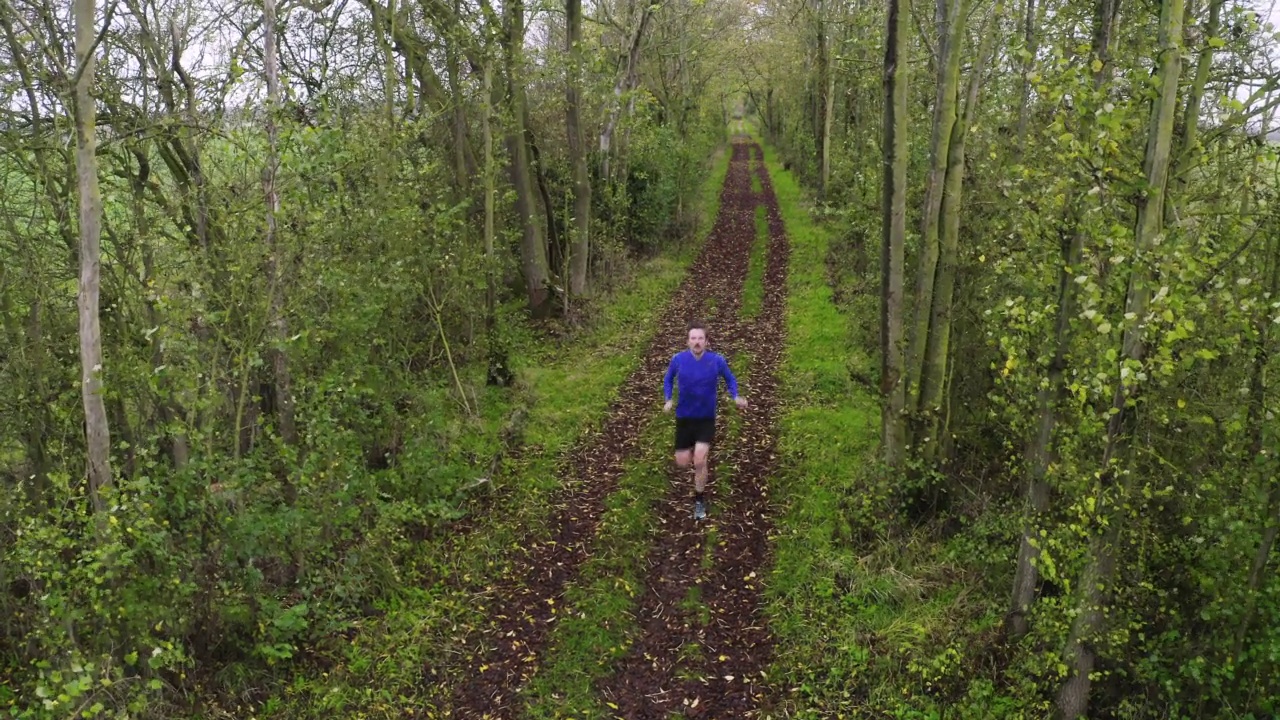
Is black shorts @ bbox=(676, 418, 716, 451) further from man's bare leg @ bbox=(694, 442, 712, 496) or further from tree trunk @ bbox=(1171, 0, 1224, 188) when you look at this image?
tree trunk @ bbox=(1171, 0, 1224, 188)

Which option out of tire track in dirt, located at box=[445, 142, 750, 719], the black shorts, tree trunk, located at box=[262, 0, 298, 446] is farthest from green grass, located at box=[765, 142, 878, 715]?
tree trunk, located at box=[262, 0, 298, 446]

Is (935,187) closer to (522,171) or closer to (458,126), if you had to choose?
(458,126)

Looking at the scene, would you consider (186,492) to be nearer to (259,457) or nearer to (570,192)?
(259,457)

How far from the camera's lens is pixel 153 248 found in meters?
6.88

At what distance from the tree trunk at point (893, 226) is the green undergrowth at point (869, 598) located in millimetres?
343

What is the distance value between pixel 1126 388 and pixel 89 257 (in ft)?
20.8

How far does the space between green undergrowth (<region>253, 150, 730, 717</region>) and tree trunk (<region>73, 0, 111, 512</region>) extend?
2033 mm

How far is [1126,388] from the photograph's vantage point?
433cm

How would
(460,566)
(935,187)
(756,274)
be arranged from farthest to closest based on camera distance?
(756,274) → (460,566) → (935,187)

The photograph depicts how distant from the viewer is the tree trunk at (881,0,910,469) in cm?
700

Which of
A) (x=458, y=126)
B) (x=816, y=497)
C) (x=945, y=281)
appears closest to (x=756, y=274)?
(x=458, y=126)

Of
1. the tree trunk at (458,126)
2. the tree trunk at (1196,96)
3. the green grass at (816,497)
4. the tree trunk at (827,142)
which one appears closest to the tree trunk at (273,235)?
the tree trunk at (458,126)

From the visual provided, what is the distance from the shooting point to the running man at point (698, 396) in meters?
8.14

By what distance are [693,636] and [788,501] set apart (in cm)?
250
